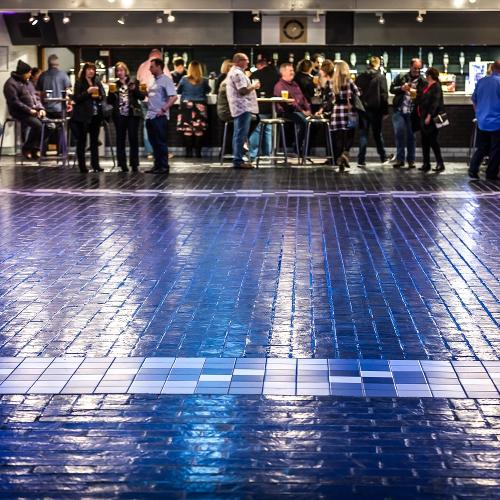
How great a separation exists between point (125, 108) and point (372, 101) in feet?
13.2

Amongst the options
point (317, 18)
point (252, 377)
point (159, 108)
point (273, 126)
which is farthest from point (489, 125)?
point (252, 377)

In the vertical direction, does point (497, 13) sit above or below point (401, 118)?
above

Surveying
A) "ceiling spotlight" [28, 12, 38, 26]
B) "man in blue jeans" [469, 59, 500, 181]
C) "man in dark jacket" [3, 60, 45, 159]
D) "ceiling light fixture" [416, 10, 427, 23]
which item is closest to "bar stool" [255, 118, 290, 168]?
"man in blue jeans" [469, 59, 500, 181]

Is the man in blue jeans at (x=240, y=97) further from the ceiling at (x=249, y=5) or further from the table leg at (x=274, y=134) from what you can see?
the ceiling at (x=249, y=5)

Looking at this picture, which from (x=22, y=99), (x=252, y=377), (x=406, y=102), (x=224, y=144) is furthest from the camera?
(x=22, y=99)

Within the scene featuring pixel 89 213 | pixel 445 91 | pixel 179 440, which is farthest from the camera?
pixel 445 91

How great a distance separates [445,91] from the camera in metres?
22.3

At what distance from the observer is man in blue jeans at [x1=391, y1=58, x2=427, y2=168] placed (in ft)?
60.2

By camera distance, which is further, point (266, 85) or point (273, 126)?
point (266, 85)

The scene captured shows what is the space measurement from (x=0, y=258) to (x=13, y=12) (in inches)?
565

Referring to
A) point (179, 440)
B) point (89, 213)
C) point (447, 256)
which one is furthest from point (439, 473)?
point (89, 213)

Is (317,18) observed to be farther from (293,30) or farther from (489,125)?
(489,125)

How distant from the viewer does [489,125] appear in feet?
55.5

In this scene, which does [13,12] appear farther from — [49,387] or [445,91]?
[49,387]
